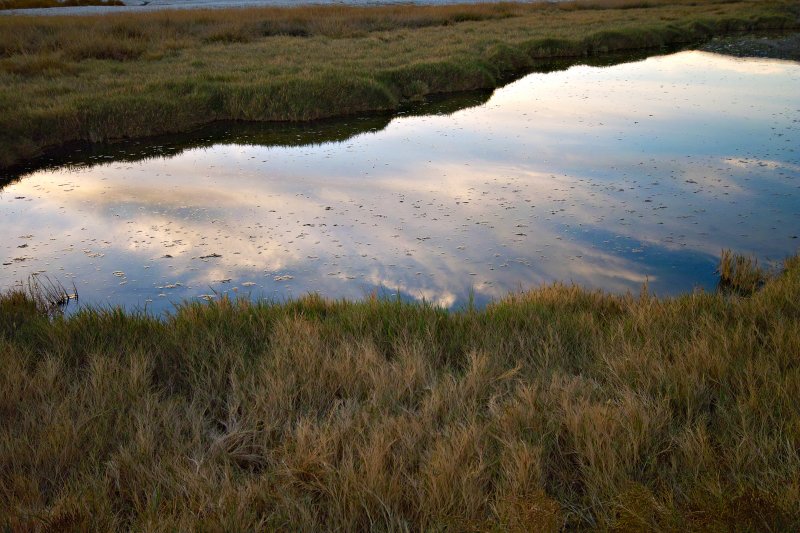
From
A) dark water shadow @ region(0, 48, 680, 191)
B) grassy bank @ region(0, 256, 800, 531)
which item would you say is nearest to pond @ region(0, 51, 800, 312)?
dark water shadow @ region(0, 48, 680, 191)

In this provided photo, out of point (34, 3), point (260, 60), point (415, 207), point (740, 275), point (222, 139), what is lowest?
point (740, 275)

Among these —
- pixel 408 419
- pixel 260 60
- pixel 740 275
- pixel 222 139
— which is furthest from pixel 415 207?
pixel 260 60

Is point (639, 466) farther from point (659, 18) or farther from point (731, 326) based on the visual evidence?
point (659, 18)

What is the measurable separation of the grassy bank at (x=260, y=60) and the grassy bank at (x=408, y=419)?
9193 mm

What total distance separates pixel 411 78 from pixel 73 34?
1398cm

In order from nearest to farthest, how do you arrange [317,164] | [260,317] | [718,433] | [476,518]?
1. [476,518]
2. [718,433]
3. [260,317]
4. [317,164]

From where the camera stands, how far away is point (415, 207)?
868 cm

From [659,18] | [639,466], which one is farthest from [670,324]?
[659,18]

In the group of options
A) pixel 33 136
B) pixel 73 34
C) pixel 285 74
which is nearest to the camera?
pixel 33 136

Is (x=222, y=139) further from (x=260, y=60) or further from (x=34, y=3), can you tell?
(x=34, y=3)

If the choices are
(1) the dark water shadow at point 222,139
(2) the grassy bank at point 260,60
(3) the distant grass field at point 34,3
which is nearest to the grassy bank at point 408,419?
(1) the dark water shadow at point 222,139

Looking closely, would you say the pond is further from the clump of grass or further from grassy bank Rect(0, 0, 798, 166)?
grassy bank Rect(0, 0, 798, 166)

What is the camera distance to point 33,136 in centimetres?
1200

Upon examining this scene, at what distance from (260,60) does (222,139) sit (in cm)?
744
